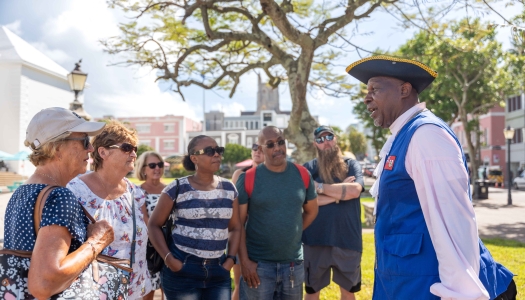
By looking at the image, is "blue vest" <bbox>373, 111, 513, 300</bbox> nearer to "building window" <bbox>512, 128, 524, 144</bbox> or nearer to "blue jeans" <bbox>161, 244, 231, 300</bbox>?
"blue jeans" <bbox>161, 244, 231, 300</bbox>

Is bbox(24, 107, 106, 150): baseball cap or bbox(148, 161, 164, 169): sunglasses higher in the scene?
bbox(24, 107, 106, 150): baseball cap

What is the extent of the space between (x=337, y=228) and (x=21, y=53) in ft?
123

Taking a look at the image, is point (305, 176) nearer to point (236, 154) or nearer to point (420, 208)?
point (420, 208)

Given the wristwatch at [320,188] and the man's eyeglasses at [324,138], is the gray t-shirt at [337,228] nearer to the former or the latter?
the wristwatch at [320,188]

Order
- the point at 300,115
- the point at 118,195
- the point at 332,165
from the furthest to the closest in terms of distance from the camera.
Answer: the point at 300,115 < the point at 332,165 < the point at 118,195

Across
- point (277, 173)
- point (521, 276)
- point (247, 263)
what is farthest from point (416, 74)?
point (521, 276)

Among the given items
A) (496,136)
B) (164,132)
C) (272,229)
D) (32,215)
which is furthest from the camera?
(164,132)

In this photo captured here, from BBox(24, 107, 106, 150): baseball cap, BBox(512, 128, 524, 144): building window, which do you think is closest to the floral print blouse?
BBox(24, 107, 106, 150): baseball cap

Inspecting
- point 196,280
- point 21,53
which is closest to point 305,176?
point 196,280

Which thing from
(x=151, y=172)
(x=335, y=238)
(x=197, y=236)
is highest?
(x=151, y=172)

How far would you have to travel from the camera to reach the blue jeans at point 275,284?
3.98 metres

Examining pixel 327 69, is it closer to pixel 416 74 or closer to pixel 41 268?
pixel 416 74

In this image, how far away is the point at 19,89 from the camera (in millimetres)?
34406

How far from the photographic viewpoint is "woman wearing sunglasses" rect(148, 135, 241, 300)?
144 inches
